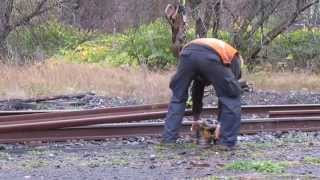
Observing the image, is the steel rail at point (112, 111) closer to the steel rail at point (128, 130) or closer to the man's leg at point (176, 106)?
the steel rail at point (128, 130)

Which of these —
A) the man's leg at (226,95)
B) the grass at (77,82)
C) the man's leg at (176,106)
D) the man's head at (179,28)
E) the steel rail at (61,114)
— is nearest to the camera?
the man's leg at (226,95)

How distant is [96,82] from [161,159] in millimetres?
8985

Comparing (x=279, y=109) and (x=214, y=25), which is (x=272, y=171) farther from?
(x=214, y=25)

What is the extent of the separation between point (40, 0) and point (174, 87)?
55.9ft

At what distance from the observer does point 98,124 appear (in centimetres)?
939

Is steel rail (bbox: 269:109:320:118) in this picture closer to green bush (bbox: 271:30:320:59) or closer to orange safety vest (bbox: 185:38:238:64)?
orange safety vest (bbox: 185:38:238:64)

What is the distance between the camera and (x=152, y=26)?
23.5 m

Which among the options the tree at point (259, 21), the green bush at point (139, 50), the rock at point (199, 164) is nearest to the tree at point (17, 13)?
the green bush at point (139, 50)

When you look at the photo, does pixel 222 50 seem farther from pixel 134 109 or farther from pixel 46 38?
pixel 46 38

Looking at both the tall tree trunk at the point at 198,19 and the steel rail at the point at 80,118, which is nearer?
the steel rail at the point at 80,118

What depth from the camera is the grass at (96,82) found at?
1488 centimetres

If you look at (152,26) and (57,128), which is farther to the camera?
(152,26)

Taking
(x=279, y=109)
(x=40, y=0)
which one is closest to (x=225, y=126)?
(x=279, y=109)

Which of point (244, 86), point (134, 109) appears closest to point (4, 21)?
point (244, 86)
